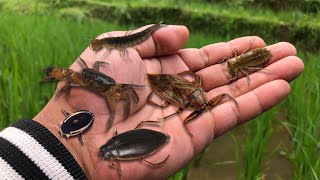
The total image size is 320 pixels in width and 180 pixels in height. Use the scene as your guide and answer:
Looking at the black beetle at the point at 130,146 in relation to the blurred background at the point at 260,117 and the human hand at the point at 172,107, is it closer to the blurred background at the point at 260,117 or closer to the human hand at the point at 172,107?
the human hand at the point at 172,107

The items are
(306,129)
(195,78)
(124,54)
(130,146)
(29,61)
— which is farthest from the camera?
(29,61)

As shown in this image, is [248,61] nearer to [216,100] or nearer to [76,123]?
[216,100]

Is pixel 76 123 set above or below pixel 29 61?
above

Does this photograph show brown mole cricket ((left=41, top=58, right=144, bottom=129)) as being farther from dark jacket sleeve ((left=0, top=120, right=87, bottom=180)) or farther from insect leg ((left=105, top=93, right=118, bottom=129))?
dark jacket sleeve ((left=0, top=120, right=87, bottom=180))

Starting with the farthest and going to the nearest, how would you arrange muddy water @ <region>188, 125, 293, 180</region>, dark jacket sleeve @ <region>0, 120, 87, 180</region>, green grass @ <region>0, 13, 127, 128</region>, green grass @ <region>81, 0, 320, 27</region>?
green grass @ <region>81, 0, 320, 27</region>
muddy water @ <region>188, 125, 293, 180</region>
green grass @ <region>0, 13, 127, 128</region>
dark jacket sleeve @ <region>0, 120, 87, 180</region>

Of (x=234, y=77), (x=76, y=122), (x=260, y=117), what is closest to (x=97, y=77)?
(x=76, y=122)

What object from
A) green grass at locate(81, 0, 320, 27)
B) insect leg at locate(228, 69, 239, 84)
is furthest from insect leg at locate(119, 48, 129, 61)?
green grass at locate(81, 0, 320, 27)

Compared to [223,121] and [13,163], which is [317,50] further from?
[13,163]

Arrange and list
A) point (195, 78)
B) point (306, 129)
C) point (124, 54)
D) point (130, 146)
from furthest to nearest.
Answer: point (306, 129) < point (195, 78) < point (124, 54) < point (130, 146)
